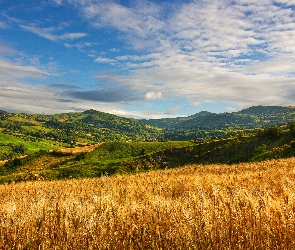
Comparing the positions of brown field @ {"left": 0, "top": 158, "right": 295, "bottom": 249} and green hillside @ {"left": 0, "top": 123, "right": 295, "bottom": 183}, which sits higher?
brown field @ {"left": 0, "top": 158, "right": 295, "bottom": 249}

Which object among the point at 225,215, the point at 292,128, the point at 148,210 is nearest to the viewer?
the point at 225,215

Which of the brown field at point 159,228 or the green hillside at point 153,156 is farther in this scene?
the green hillside at point 153,156

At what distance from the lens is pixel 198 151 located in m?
94.2

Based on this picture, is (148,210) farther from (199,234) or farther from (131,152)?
(131,152)

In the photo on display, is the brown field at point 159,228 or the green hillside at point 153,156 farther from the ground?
the brown field at point 159,228

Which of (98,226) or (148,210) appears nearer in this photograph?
(98,226)

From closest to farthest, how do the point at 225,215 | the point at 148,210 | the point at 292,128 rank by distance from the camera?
the point at 225,215 → the point at 148,210 → the point at 292,128

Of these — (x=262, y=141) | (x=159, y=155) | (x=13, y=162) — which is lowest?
(x=13, y=162)

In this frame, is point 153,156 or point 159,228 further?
point 153,156

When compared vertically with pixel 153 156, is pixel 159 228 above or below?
above

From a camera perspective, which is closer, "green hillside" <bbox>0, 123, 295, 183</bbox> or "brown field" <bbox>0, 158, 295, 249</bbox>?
"brown field" <bbox>0, 158, 295, 249</bbox>

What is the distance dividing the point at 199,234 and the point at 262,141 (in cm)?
7993

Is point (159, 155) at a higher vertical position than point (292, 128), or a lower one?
lower

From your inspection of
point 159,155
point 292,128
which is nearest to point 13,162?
point 159,155
